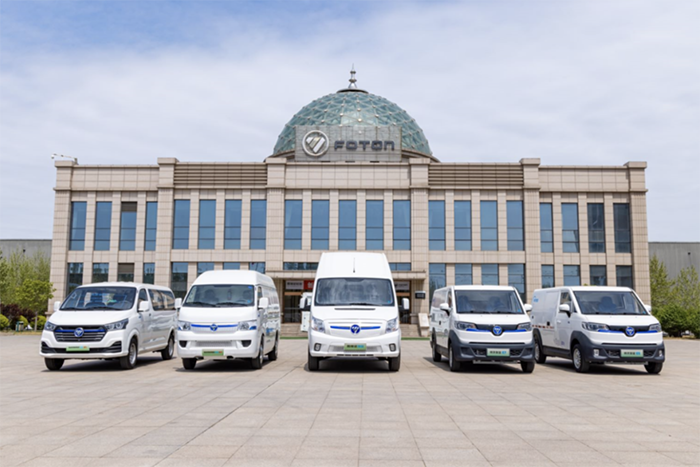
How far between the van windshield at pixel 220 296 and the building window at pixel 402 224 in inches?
1063

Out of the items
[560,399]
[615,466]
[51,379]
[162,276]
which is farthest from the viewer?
Answer: [162,276]

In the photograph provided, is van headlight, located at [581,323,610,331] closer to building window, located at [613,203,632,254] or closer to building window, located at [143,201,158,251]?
building window, located at [613,203,632,254]

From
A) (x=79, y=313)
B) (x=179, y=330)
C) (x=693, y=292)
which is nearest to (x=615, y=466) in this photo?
(x=179, y=330)

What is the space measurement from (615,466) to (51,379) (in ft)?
38.2

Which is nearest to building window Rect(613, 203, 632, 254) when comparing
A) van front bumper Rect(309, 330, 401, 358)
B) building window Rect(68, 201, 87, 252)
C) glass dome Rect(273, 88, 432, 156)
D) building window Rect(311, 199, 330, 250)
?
glass dome Rect(273, 88, 432, 156)

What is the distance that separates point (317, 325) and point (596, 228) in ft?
109

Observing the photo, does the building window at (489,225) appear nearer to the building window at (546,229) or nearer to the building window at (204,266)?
the building window at (546,229)

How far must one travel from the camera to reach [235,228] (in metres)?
42.6

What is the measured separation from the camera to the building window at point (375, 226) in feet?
138

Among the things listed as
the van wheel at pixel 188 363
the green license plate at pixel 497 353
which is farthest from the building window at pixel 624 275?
the van wheel at pixel 188 363

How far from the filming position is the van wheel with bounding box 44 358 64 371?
15.1 m

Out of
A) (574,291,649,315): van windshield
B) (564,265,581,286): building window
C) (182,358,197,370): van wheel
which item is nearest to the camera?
(574,291,649,315): van windshield

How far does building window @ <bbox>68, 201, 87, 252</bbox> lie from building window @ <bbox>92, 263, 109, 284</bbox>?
162 cm

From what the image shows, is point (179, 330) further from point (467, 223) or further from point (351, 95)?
point (351, 95)
